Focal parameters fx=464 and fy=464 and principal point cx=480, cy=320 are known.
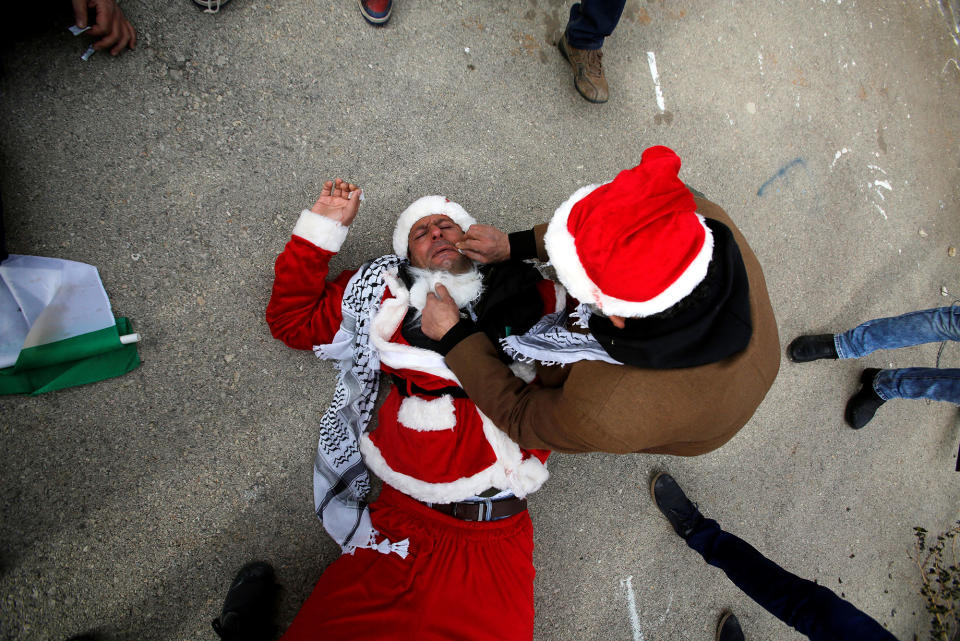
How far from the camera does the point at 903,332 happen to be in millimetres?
2689

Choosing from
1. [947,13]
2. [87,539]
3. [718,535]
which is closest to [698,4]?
[947,13]

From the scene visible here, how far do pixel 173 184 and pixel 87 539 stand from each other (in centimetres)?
157

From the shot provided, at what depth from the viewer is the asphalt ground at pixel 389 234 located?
197 centimetres

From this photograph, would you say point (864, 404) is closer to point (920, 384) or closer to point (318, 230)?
point (920, 384)

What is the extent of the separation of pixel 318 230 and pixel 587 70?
186cm

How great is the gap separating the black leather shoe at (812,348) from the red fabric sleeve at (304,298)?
116 inches

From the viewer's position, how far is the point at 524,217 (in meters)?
2.69

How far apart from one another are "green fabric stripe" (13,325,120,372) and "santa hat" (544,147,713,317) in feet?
6.43

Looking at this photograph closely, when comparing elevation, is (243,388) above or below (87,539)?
above

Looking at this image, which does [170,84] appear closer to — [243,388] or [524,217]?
[243,388]

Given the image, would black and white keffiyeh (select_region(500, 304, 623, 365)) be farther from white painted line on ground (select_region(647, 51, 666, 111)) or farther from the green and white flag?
white painted line on ground (select_region(647, 51, 666, 111))

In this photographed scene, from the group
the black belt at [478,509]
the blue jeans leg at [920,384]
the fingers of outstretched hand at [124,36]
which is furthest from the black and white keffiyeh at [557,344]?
the blue jeans leg at [920,384]

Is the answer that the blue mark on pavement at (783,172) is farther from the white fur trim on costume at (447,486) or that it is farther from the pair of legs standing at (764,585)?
the white fur trim on costume at (447,486)

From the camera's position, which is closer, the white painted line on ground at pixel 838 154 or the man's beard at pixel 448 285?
the man's beard at pixel 448 285
